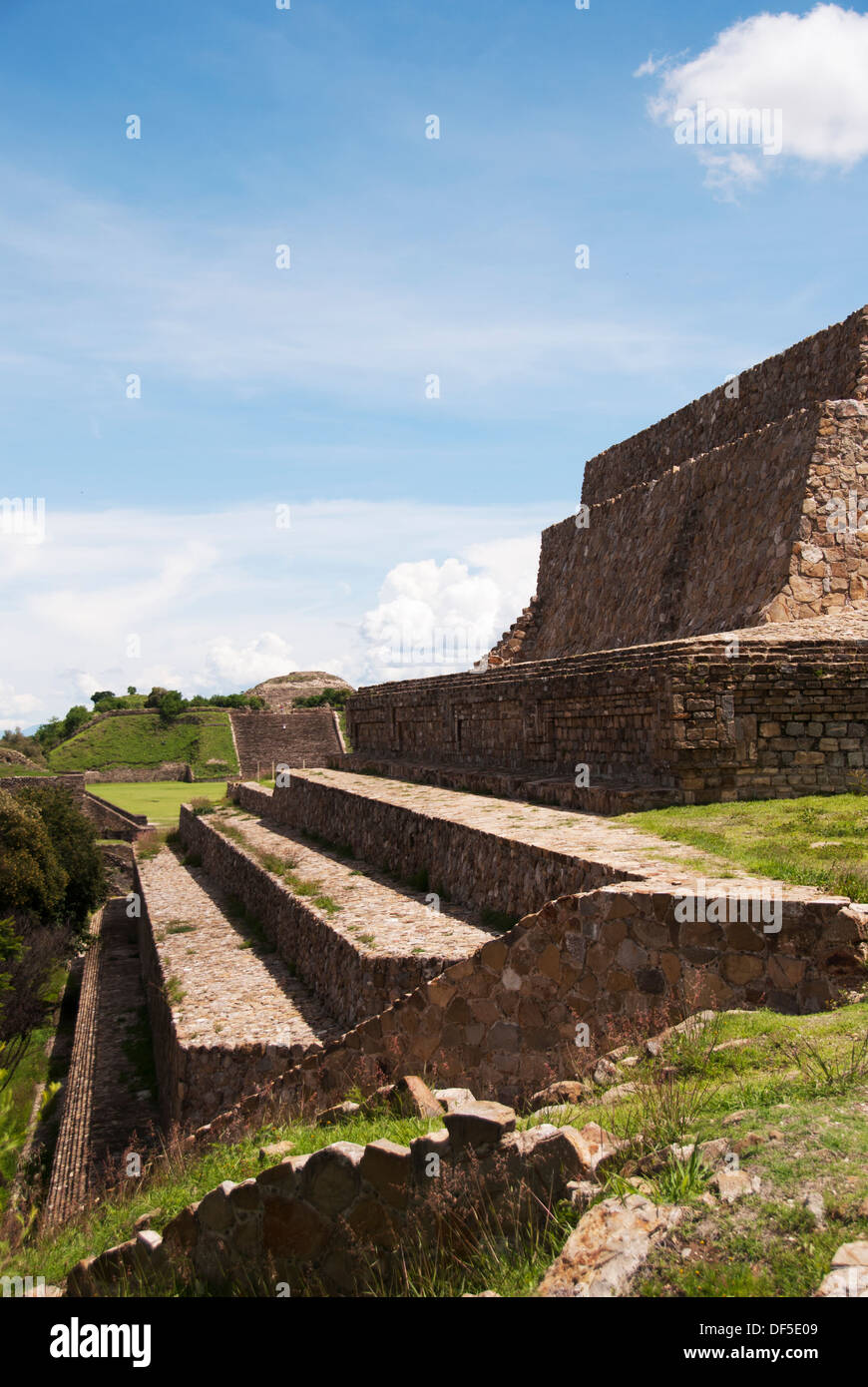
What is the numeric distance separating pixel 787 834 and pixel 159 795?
41653 mm

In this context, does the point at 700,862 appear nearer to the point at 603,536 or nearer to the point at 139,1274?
the point at 139,1274

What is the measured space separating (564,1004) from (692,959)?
90cm

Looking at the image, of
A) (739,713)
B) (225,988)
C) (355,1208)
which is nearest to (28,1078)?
(225,988)

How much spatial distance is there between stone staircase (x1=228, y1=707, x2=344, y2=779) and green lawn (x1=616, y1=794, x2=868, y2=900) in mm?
38489

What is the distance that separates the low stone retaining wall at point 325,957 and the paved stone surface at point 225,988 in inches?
9.4

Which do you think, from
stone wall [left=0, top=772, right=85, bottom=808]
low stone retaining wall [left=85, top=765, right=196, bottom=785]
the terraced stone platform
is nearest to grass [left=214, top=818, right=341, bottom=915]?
the terraced stone platform

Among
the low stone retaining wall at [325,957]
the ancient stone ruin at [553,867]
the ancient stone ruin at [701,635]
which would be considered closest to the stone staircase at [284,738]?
the ancient stone ruin at [701,635]

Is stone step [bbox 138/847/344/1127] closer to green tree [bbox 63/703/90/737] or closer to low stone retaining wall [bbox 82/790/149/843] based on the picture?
low stone retaining wall [bbox 82/790/149/843]

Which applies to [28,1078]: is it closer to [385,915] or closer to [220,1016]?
[220,1016]

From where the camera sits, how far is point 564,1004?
5.85 metres

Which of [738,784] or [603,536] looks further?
[603,536]

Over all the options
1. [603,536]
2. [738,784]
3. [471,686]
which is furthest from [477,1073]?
[603,536]

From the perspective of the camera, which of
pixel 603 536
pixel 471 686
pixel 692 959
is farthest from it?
pixel 603 536

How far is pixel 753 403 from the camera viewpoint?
15297mm
